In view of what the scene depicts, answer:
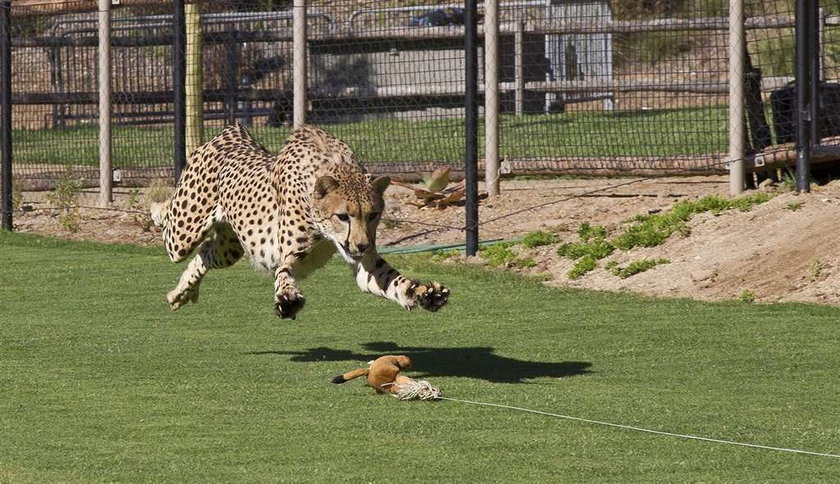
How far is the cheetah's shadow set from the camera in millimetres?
8820

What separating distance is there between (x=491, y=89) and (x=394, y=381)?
7481mm

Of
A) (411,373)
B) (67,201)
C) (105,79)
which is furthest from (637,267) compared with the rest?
(105,79)

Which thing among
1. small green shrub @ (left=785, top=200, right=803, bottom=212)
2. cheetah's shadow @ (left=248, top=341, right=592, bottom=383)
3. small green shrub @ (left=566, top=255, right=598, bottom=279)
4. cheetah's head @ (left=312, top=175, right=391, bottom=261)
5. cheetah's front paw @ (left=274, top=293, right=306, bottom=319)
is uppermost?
cheetah's head @ (left=312, top=175, right=391, bottom=261)

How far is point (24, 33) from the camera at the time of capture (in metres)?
22.2

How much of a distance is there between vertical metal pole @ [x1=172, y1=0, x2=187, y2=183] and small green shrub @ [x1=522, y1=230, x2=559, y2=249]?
3.83 m

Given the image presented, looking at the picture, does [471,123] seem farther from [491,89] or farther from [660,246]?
[660,246]

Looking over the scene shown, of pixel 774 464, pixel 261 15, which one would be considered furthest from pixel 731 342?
pixel 261 15

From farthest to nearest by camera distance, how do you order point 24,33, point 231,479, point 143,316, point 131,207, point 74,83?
point 24,33
point 74,83
point 131,207
point 143,316
point 231,479

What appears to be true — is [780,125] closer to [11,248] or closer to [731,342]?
[731,342]

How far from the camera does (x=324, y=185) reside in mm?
8492

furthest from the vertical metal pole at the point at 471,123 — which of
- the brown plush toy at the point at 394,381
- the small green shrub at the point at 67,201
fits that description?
the brown plush toy at the point at 394,381

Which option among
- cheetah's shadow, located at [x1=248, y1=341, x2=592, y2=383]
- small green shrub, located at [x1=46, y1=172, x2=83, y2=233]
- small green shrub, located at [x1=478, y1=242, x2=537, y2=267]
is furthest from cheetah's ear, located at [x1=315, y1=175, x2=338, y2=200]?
small green shrub, located at [x1=46, y1=172, x2=83, y2=233]

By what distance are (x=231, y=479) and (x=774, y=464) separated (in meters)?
2.16

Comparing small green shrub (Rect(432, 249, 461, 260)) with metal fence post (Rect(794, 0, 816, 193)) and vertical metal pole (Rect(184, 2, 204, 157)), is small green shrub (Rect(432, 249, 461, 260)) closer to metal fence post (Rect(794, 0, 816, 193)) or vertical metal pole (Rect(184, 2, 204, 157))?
metal fence post (Rect(794, 0, 816, 193))
